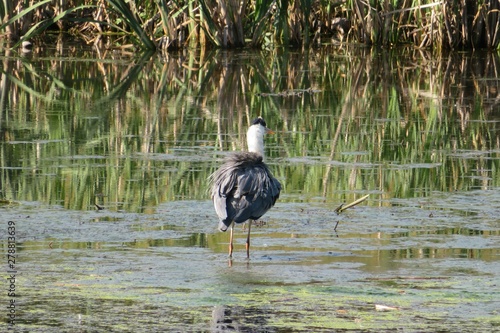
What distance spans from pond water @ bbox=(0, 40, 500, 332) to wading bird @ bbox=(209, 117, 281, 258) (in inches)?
12.6

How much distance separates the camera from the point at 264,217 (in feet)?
28.9

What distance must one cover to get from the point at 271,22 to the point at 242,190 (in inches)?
675

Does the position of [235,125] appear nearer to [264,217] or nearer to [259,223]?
[264,217]

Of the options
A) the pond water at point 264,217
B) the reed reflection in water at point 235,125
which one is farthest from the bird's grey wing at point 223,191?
the reed reflection in water at point 235,125

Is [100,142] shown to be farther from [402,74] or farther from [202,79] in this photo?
[402,74]

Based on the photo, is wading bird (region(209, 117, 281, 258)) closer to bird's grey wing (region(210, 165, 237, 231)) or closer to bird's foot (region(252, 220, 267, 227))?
bird's grey wing (region(210, 165, 237, 231))

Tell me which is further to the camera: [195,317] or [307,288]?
[307,288]

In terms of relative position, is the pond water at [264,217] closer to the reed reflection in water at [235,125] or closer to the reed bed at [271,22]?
the reed reflection in water at [235,125]

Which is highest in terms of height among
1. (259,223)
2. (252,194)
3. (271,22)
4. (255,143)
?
(271,22)

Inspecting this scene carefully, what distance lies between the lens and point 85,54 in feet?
72.6

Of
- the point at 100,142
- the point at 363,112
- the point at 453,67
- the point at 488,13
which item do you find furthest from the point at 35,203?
the point at 488,13

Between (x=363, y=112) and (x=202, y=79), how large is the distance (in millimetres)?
4334

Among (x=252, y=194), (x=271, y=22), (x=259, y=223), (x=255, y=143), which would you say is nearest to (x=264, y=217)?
(x=259, y=223)

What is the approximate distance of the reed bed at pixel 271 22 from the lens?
2177 centimetres
